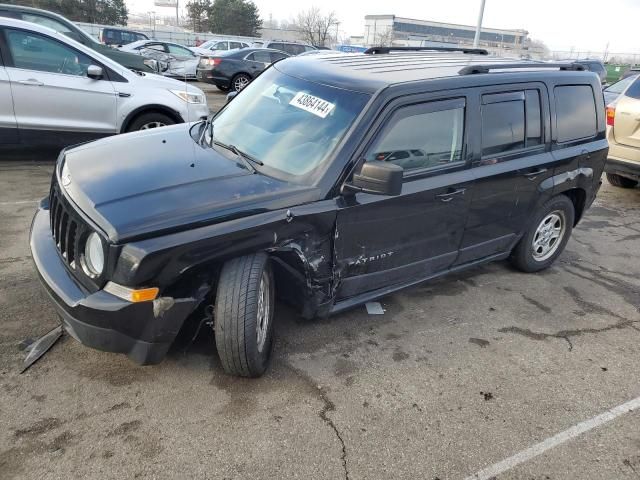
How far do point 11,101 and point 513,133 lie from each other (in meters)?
5.79

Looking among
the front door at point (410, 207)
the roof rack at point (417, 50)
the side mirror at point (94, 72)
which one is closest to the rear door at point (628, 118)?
the roof rack at point (417, 50)

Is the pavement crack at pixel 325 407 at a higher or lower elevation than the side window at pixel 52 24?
lower

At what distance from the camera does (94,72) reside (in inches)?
251

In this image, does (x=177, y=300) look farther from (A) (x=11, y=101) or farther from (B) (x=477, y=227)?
(A) (x=11, y=101)

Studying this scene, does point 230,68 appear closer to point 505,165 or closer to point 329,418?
point 505,165

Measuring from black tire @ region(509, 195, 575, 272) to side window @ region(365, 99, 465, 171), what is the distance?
1.40 m

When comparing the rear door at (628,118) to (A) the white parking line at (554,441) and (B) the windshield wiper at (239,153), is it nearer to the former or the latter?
(A) the white parking line at (554,441)

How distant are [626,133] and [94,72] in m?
7.24

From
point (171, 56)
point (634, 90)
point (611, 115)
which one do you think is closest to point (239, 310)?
point (611, 115)

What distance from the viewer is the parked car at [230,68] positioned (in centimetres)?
1595

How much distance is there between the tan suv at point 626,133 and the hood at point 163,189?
6.02 m

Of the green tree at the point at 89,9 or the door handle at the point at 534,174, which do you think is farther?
the green tree at the point at 89,9

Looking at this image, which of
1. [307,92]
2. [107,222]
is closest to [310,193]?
[307,92]

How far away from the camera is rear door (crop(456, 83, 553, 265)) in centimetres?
371
